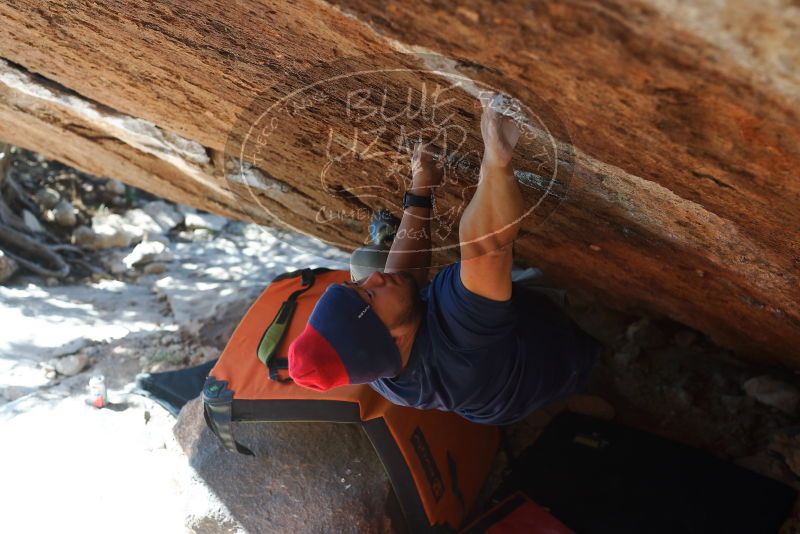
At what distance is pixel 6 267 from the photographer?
489cm

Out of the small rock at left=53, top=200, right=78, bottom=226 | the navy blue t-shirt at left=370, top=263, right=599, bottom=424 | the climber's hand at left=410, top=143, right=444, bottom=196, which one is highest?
the climber's hand at left=410, top=143, right=444, bottom=196

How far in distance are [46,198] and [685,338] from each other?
556 centimetres

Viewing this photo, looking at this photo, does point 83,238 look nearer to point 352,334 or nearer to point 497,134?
point 352,334

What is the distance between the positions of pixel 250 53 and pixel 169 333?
9.07 ft

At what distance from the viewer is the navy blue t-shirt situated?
66.0 inches

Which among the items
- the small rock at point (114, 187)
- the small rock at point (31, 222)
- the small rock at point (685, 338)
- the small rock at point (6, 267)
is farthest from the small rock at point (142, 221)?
the small rock at point (685, 338)

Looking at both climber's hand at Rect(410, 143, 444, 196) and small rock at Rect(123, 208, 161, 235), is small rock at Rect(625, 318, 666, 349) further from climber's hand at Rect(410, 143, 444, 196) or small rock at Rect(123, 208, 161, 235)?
small rock at Rect(123, 208, 161, 235)

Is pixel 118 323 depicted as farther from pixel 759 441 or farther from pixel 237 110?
pixel 759 441

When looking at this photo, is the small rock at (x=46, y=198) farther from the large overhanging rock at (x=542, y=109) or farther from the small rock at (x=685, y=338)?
the small rock at (x=685, y=338)

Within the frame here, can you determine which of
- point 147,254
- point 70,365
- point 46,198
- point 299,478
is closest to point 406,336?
point 299,478

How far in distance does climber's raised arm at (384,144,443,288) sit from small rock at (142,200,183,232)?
17.4ft

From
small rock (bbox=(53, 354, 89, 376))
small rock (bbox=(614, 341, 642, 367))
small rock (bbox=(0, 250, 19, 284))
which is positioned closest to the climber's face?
small rock (bbox=(614, 341, 642, 367))

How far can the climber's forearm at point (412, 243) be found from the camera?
6.01 feet

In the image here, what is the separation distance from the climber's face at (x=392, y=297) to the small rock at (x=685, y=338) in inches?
77.6
